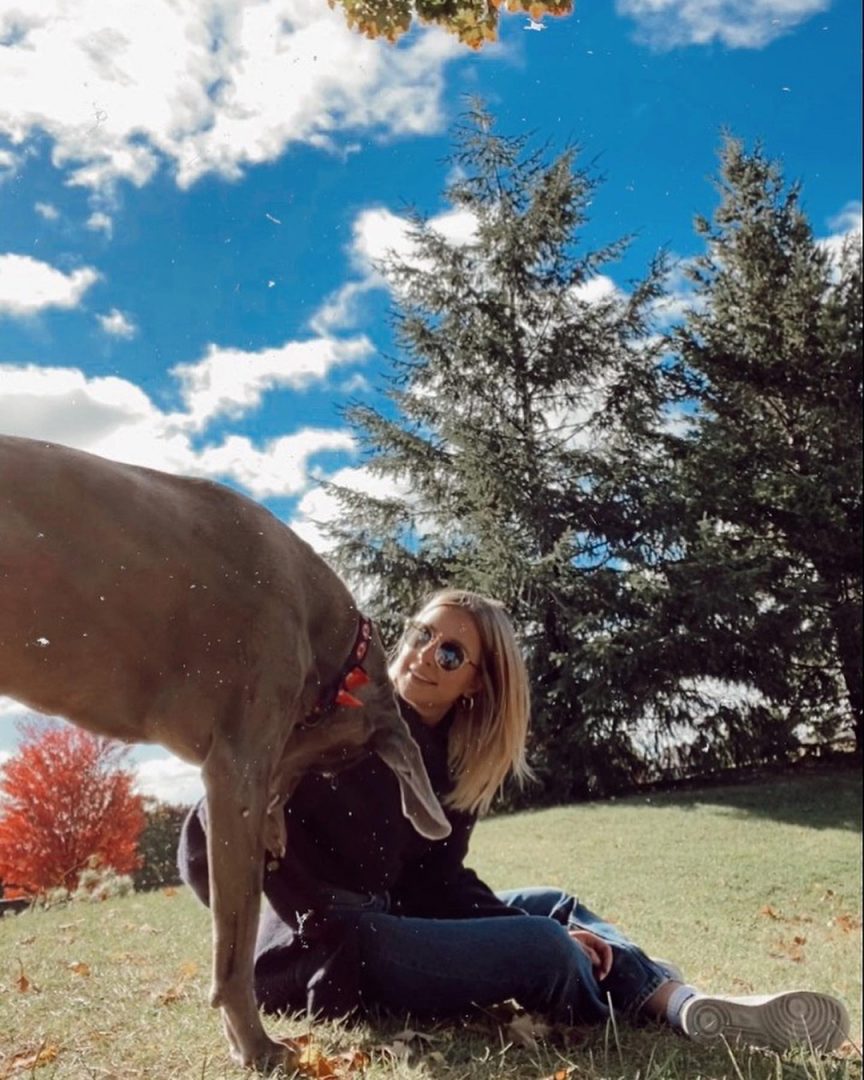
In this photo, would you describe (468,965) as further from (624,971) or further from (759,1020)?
(759,1020)

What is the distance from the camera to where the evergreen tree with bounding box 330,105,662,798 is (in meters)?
2.03

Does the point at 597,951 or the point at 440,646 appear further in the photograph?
the point at 597,951

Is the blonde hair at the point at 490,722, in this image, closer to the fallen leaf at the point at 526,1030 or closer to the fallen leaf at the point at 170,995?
the fallen leaf at the point at 526,1030

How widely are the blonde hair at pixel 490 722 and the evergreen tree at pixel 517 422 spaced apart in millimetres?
99

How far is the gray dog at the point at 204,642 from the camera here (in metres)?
1.19

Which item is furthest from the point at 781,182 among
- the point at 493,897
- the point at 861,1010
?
the point at 861,1010

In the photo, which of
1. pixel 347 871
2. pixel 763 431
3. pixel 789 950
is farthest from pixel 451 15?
pixel 789 950

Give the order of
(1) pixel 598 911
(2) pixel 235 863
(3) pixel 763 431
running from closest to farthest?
(2) pixel 235 863 < (3) pixel 763 431 < (1) pixel 598 911

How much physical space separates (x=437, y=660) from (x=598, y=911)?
1958mm

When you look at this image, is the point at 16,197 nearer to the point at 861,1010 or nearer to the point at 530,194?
the point at 530,194

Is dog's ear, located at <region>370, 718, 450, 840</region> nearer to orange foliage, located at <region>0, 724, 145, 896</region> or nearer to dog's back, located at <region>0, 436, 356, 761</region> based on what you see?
dog's back, located at <region>0, 436, 356, 761</region>

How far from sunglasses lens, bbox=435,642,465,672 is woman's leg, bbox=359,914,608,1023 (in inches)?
27.1

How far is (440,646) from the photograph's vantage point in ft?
7.48

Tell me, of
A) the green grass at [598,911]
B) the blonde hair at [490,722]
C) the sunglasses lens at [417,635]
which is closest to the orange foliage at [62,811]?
the green grass at [598,911]
